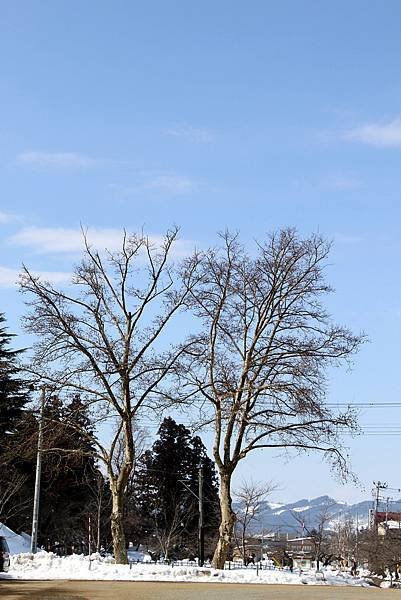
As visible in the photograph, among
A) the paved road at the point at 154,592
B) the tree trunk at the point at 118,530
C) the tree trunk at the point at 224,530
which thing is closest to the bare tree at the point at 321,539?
the tree trunk at the point at 224,530

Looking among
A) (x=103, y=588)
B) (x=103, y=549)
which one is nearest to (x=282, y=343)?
(x=103, y=588)

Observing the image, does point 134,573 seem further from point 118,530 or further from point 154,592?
point 154,592

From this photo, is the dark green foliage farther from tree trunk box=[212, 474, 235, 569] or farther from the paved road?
the paved road

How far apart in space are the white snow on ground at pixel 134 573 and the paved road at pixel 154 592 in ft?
6.84

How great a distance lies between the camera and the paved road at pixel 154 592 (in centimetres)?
2142

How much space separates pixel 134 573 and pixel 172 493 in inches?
1723

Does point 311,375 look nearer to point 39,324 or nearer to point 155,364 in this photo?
A: point 155,364

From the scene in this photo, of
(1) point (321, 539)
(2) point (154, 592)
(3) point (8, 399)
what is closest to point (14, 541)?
(3) point (8, 399)

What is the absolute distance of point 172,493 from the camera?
73.9 m

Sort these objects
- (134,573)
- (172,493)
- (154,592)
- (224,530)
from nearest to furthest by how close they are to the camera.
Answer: (154,592)
(134,573)
(224,530)
(172,493)

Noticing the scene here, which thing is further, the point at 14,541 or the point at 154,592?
the point at 14,541

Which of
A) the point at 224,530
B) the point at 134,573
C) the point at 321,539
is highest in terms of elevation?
the point at 321,539

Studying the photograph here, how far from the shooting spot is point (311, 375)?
114ft

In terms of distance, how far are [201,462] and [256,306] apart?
1716 inches
